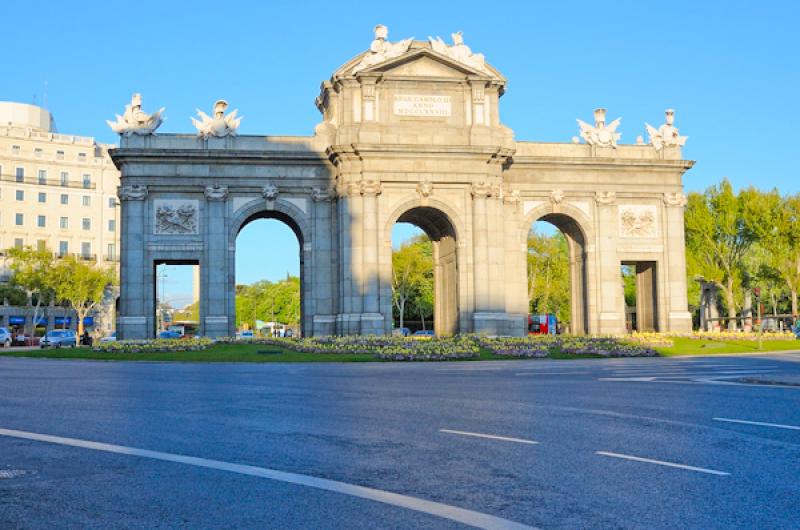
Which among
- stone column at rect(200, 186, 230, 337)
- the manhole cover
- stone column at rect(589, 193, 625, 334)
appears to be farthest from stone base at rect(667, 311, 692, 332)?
the manhole cover

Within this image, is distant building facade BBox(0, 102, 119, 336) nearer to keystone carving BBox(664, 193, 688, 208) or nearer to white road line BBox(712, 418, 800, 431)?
keystone carving BBox(664, 193, 688, 208)

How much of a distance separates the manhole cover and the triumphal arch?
4101cm

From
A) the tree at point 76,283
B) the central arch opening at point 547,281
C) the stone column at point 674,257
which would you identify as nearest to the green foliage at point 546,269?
the central arch opening at point 547,281

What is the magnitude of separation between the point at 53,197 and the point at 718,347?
3644 inches

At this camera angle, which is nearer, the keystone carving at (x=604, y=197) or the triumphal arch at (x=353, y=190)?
the triumphal arch at (x=353, y=190)

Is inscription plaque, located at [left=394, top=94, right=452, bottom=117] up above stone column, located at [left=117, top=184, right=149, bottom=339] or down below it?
above

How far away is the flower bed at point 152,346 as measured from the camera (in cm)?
4438

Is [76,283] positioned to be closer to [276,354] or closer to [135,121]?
[135,121]

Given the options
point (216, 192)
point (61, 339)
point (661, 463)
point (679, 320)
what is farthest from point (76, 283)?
point (661, 463)

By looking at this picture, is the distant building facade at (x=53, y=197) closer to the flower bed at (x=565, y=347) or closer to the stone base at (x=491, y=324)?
the stone base at (x=491, y=324)

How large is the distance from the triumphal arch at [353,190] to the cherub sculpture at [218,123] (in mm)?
66

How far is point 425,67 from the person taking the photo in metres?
53.5

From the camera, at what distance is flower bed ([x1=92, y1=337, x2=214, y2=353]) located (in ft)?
146

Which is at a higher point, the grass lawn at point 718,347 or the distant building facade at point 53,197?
the distant building facade at point 53,197
